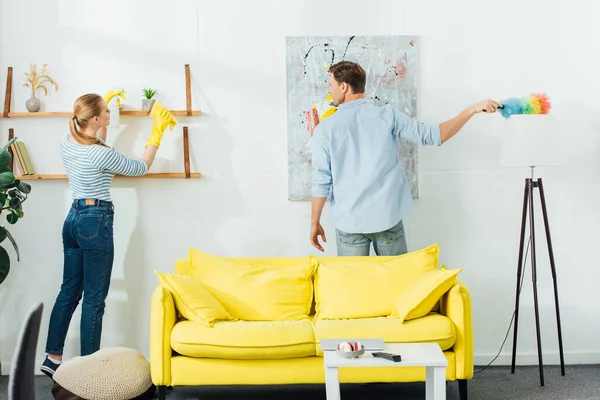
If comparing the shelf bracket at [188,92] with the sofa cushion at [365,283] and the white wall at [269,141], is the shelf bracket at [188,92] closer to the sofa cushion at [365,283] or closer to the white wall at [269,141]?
the white wall at [269,141]

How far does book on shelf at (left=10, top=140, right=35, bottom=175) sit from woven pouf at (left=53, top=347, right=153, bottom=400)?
131 cm

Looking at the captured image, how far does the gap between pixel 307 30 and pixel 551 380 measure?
249 centimetres

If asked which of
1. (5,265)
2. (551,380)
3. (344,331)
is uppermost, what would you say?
(5,265)

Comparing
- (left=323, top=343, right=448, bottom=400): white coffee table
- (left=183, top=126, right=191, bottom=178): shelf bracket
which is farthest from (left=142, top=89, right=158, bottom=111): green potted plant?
(left=323, top=343, right=448, bottom=400): white coffee table

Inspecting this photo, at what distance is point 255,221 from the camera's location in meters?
4.58

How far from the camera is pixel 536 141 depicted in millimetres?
4043

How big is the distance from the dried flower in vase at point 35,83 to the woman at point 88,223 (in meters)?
0.45

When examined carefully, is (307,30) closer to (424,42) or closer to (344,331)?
(424,42)

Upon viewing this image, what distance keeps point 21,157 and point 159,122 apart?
2.87 feet

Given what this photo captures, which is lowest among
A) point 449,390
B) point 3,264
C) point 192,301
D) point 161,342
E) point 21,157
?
point 449,390

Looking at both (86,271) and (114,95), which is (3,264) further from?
(114,95)

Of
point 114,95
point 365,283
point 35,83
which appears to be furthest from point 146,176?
point 365,283

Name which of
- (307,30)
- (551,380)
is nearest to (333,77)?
(307,30)

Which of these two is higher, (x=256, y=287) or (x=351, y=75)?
(x=351, y=75)
